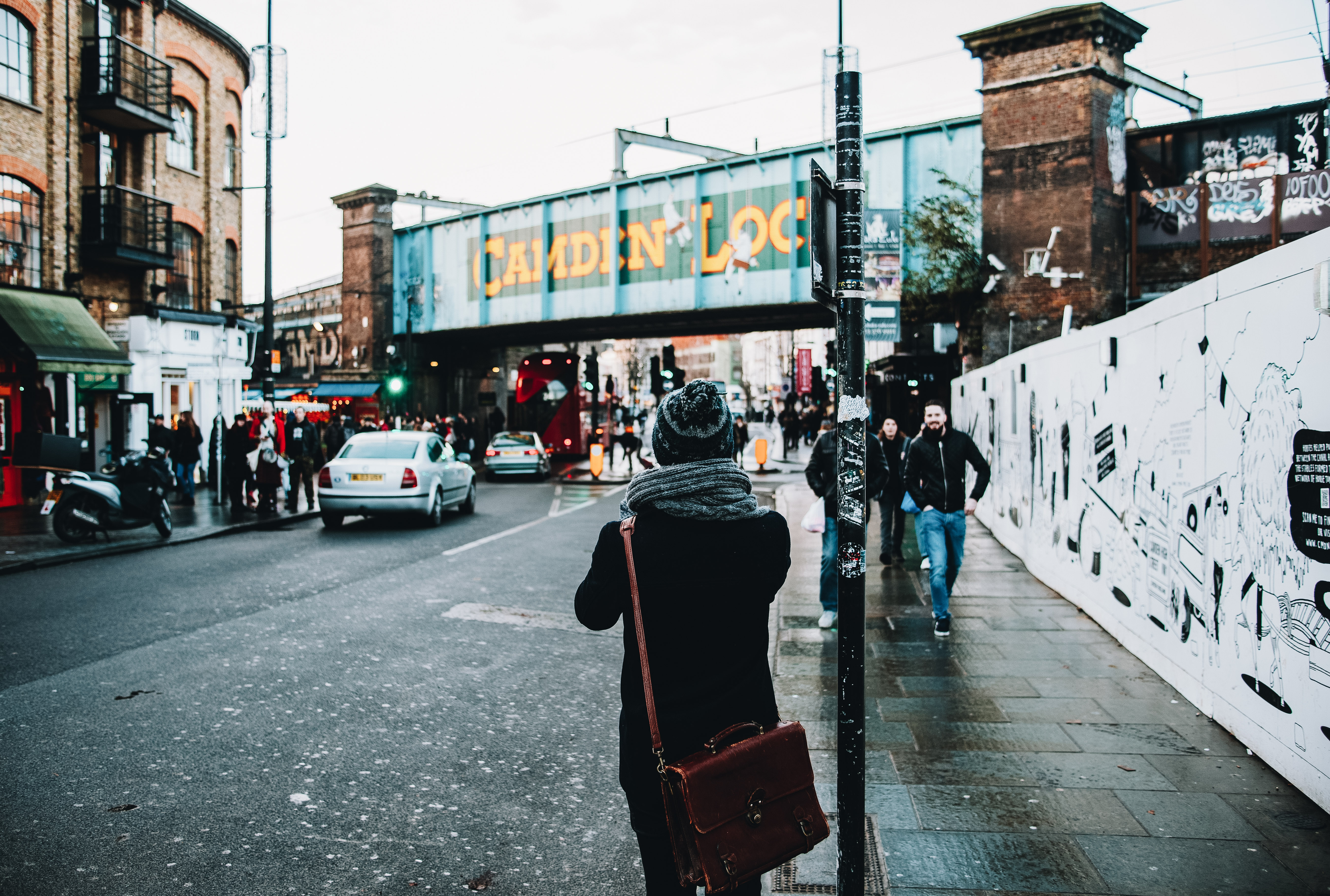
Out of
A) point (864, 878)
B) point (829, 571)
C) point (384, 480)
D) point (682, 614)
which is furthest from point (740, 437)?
point (682, 614)

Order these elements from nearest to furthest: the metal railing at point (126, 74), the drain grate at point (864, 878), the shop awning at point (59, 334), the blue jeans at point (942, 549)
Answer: the drain grate at point (864, 878) < the blue jeans at point (942, 549) < the shop awning at point (59, 334) < the metal railing at point (126, 74)

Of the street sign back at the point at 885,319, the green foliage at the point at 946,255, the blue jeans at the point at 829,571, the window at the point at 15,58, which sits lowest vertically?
the blue jeans at the point at 829,571

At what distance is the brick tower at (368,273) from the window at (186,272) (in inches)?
391

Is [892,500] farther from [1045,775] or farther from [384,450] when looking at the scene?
[384,450]

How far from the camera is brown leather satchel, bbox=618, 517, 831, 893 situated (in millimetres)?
2303

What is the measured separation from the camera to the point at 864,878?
10.9ft

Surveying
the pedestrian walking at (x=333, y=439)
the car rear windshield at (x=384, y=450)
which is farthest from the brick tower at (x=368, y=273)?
the car rear windshield at (x=384, y=450)

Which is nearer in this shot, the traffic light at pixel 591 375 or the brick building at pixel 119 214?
the brick building at pixel 119 214

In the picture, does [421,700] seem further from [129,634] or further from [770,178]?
[770,178]

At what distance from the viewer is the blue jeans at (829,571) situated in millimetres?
8016

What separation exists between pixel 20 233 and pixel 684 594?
68.9 feet

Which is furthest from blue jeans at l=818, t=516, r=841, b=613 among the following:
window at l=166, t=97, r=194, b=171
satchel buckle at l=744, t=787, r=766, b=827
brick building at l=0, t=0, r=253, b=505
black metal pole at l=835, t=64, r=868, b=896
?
window at l=166, t=97, r=194, b=171

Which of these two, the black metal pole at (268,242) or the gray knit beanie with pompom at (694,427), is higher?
the black metal pole at (268,242)

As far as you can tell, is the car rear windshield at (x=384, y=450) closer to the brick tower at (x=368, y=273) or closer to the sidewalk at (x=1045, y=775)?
the sidewalk at (x=1045, y=775)
